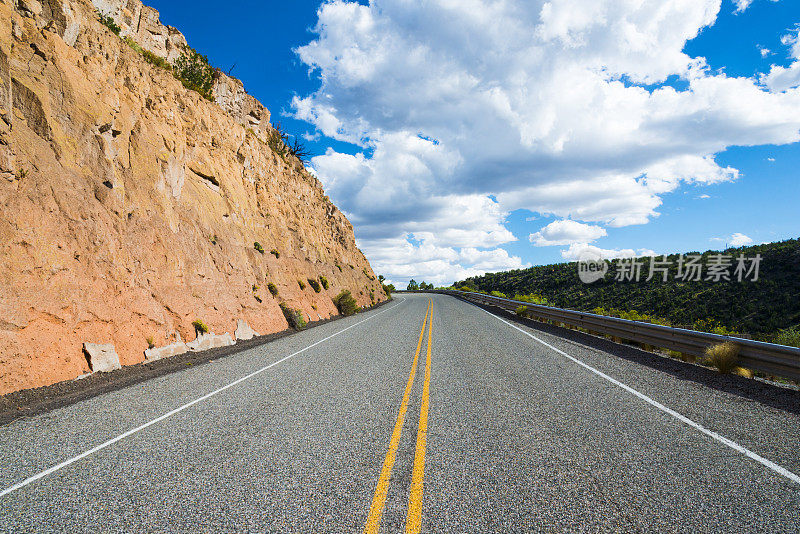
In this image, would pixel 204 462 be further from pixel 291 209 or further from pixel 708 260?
pixel 708 260

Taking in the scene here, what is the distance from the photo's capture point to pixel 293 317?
717 inches

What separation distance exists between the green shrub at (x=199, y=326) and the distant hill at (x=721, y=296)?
16736 mm

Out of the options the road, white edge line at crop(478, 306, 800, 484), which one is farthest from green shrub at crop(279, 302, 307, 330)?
white edge line at crop(478, 306, 800, 484)

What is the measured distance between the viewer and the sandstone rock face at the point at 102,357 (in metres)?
8.40

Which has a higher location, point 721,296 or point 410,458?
point 410,458

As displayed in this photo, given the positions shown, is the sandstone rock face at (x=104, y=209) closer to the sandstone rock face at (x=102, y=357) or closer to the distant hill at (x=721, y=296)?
the sandstone rock face at (x=102, y=357)

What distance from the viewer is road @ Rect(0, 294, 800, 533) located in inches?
120

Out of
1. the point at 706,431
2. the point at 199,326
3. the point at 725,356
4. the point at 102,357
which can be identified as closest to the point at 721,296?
the point at 725,356

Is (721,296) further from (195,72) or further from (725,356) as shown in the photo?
(195,72)

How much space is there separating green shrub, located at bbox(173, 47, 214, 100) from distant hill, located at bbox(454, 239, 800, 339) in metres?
24.8

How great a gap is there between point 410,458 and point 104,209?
38.0ft

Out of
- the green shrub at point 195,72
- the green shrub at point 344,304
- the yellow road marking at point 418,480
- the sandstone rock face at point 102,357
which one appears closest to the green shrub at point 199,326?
the sandstone rock face at point 102,357

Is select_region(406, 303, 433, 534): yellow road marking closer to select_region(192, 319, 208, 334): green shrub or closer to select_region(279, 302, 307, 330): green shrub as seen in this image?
select_region(192, 319, 208, 334): green shrub

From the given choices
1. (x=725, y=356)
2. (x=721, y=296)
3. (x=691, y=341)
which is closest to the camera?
(x=725, y=356)
